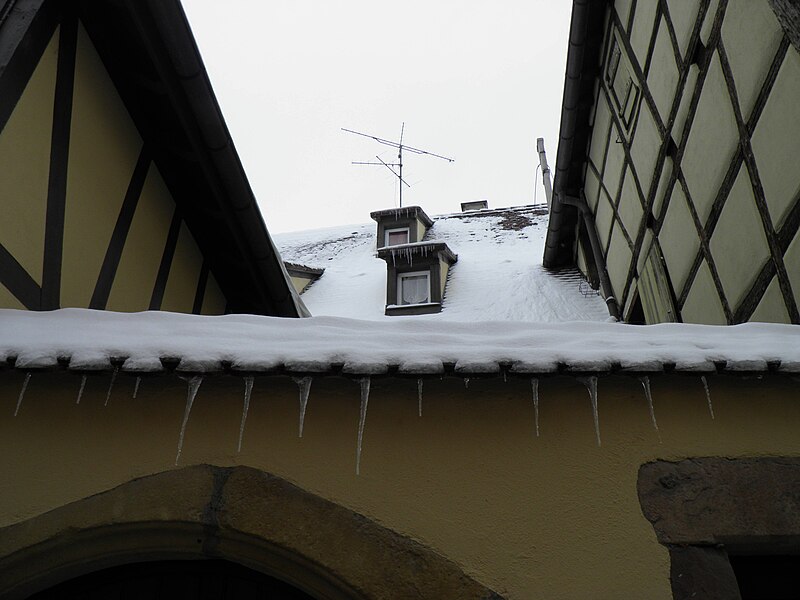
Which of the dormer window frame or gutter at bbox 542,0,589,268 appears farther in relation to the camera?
the dormer window frame

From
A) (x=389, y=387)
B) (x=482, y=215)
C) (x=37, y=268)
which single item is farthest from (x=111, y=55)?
(x=482, y=215)

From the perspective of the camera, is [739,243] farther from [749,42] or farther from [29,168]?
[29,168]

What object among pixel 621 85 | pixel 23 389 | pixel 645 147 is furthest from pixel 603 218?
pixel 23 389

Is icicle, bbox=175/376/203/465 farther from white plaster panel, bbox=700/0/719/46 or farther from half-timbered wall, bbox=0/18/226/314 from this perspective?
white plaster panel, bbox=700/0/719/46

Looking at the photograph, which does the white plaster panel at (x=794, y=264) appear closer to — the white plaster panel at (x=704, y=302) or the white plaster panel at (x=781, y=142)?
the white plaster panel at (x=781, y=142)

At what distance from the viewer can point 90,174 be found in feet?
12.6

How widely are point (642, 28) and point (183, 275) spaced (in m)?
3.77

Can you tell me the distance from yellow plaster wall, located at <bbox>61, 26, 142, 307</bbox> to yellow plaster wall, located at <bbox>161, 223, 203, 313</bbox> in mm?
780

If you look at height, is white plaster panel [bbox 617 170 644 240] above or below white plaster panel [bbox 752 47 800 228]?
above

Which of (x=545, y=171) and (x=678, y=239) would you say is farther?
(x=545, y=171)

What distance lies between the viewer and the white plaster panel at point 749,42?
3.18 m

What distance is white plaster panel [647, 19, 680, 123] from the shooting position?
14.6 feet

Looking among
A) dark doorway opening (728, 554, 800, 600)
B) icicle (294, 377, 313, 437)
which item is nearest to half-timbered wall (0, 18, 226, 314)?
icicle (294, 377, 313, 437)

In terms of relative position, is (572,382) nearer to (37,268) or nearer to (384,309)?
(37,268)
